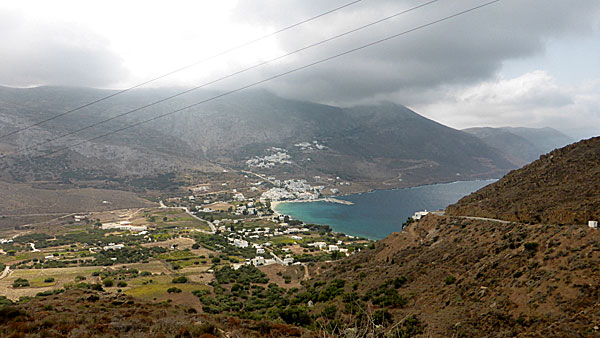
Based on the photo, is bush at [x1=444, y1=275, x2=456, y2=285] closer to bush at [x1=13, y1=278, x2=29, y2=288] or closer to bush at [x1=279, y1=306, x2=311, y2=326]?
bush at [x1=279, y1=306, x2=311, y2=326]

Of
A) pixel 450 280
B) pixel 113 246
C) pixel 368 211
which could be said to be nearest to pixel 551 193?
pixel 450 280

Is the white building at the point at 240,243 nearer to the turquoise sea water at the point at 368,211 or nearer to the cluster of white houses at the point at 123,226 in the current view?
the cluster of white houses at the point at 123,226

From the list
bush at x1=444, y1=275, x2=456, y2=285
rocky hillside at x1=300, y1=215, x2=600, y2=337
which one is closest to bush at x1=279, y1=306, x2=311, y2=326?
rocky hillside at x1=300, y1=215, x2=600, y2=337

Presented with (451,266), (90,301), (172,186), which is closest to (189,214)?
(172,186)

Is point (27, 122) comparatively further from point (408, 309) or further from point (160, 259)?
point (408, 309)

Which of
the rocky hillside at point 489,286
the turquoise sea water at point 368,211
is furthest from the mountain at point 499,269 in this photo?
the turquoise sea water at point 368,211

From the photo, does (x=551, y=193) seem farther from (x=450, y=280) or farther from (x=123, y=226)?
(x=123, y=226)

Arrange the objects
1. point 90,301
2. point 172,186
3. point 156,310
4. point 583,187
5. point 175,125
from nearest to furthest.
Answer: point 156,310
point 90,301
point 583,187
point 172,186
point 175,125
